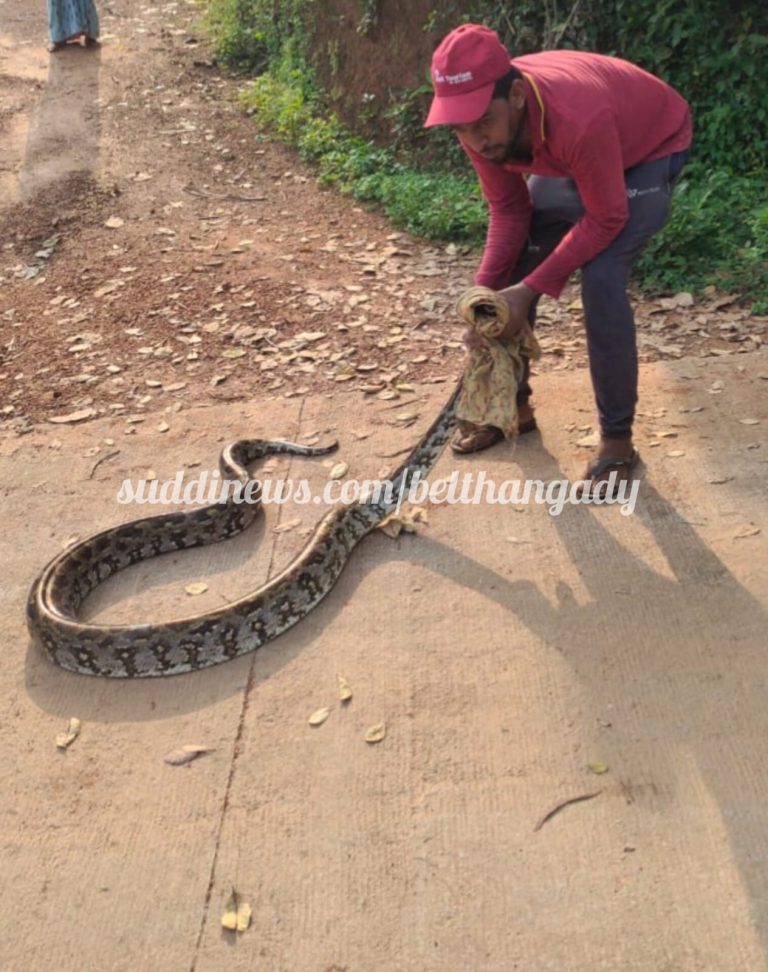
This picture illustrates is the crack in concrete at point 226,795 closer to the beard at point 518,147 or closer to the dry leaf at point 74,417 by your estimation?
the beard at point 518,147

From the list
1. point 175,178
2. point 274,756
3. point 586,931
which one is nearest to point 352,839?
point 274,756

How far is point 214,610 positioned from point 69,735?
88 centimetres

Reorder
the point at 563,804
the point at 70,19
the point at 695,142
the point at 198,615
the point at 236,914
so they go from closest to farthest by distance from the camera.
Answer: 1. the point at 236,914
2. the point at 563,804
3. the point at 198,615
4. the point at 695,142
5. the point at 70,19

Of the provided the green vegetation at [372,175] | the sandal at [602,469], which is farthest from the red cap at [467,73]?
the green vegetation at [372,175]

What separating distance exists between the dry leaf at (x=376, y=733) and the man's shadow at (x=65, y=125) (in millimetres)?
8652

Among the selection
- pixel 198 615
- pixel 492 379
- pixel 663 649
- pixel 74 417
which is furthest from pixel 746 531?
pixel 74 417

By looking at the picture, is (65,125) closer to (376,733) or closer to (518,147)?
(518,147)

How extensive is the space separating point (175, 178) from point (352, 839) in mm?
9425

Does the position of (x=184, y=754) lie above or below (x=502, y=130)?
below

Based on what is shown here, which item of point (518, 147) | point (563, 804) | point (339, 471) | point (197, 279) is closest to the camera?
point (563, 804)

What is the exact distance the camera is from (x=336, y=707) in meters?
4.57

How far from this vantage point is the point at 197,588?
18.0 ft

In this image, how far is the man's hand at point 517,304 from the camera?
499 centimetres

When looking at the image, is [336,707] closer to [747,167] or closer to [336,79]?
[747,167]
